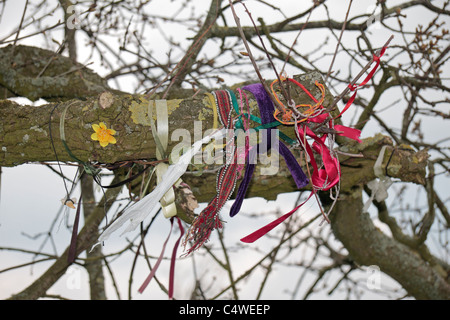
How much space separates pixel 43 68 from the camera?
2941 mm

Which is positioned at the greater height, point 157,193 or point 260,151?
point 260,151

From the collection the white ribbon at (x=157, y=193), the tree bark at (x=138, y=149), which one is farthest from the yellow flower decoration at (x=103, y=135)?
the white ribbon at (x=157, y=193)

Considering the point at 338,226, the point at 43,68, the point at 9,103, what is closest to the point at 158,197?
the point at 9,103

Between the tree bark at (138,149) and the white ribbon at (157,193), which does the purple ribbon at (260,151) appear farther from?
the white ribbon at (157,193)

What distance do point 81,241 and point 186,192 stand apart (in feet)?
4.13

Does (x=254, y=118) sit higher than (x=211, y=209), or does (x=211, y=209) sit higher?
(x=254, y=118)

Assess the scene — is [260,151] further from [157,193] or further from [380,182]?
[380,182]

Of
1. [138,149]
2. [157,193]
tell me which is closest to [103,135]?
[138,149]

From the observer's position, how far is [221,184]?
1.57 m

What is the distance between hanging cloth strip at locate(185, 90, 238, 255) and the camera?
59.7 inches

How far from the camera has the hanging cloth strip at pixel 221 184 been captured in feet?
4.98

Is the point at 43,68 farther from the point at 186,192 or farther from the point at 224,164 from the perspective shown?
the point at 224,164
